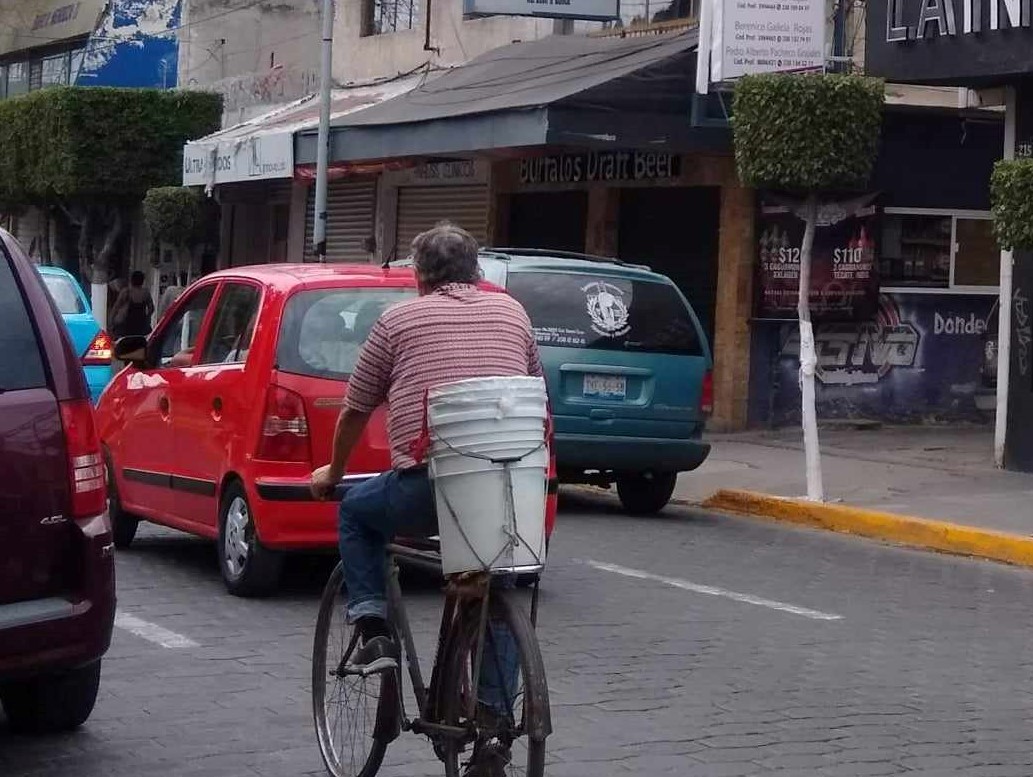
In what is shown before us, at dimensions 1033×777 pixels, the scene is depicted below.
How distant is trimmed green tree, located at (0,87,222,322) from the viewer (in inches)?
1200

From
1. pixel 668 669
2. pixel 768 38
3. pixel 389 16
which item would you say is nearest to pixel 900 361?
pixel 768 38

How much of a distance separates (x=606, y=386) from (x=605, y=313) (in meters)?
0.51

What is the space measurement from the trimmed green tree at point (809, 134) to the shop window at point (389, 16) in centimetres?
1313

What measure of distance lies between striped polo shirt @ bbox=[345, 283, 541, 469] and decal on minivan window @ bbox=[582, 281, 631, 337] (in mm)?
7416

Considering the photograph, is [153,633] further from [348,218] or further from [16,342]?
[348,218]

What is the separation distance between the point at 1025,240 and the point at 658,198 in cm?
817

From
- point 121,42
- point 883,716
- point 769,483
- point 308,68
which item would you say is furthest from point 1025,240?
point 121,42

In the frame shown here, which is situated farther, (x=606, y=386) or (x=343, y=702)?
(x=606, y=386)

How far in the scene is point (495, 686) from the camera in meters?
5.03

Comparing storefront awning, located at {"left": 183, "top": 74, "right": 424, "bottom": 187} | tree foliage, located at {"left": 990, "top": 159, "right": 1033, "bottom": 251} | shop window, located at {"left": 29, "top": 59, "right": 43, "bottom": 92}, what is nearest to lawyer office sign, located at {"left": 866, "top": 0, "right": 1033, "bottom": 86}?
tree foliage, located at {"left": 990, "top": 159, "right": 1033, "bottom": 251}

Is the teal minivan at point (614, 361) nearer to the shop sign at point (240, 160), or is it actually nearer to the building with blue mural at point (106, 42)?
the shop sign at point (240, 160)

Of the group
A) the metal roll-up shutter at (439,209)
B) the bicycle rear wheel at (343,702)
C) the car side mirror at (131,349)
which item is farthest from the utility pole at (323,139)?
the bicycle rear wheel at (343,702)

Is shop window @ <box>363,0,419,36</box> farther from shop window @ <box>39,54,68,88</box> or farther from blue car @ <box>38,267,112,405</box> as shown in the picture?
shop window @ <box>39,54,68,88</box>

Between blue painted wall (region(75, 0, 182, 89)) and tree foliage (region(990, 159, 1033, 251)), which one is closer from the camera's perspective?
tree foliage (region(990, 159, 1033, 251))
